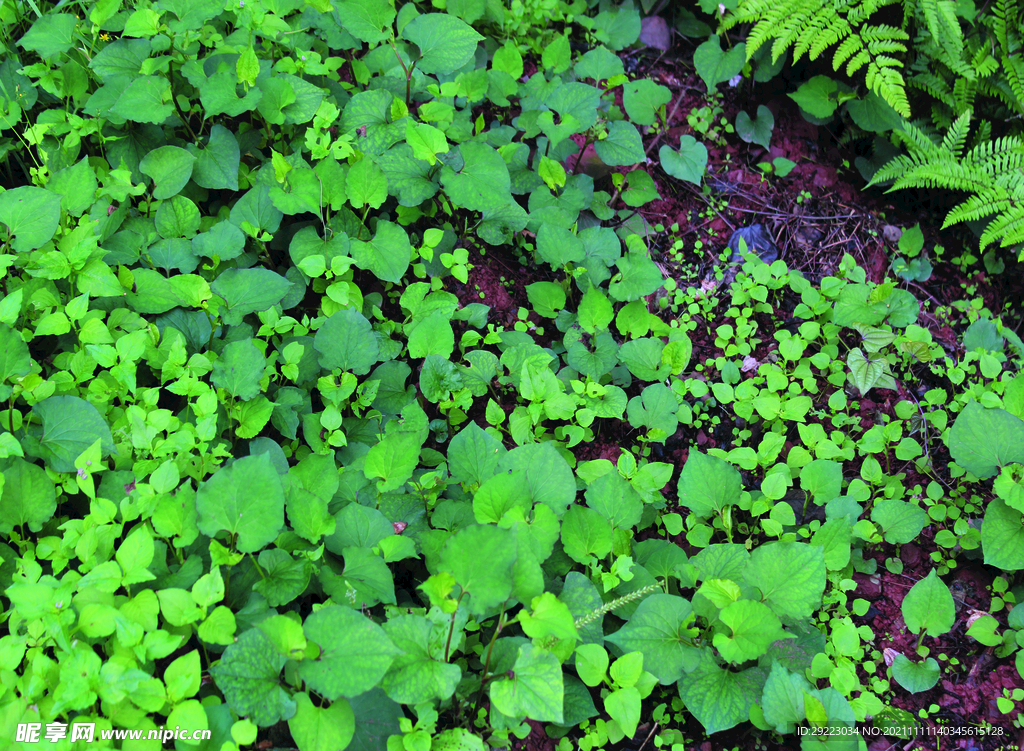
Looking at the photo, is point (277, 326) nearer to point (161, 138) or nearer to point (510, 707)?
point (161, 138)

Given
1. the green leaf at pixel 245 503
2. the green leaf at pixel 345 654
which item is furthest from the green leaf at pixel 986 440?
the green leaf at pixel 245 503

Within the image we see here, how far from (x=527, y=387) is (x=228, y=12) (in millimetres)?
2268

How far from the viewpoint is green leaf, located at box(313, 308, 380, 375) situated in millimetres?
2369

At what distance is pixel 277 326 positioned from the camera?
7.85ft

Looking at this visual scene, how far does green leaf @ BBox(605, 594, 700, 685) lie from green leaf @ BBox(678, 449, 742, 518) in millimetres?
450

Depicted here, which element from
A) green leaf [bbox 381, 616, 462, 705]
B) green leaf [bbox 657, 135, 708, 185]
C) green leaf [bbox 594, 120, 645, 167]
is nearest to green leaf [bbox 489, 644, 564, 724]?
green leaf [bbox 381, 616, 462, 705]

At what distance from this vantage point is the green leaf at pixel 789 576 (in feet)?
6.34

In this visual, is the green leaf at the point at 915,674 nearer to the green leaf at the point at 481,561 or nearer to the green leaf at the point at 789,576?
the green leaf at the point at 789,576

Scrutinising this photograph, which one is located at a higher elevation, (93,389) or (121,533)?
(93,389)

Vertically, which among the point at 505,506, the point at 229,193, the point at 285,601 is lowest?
the point at 285,601

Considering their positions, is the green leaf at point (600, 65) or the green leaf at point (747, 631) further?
the green leaf at point (600, 65)

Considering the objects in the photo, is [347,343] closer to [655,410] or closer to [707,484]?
[655,410]

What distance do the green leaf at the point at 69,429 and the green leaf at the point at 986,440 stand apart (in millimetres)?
2955

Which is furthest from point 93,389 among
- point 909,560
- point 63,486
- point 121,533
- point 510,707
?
point 909,560
